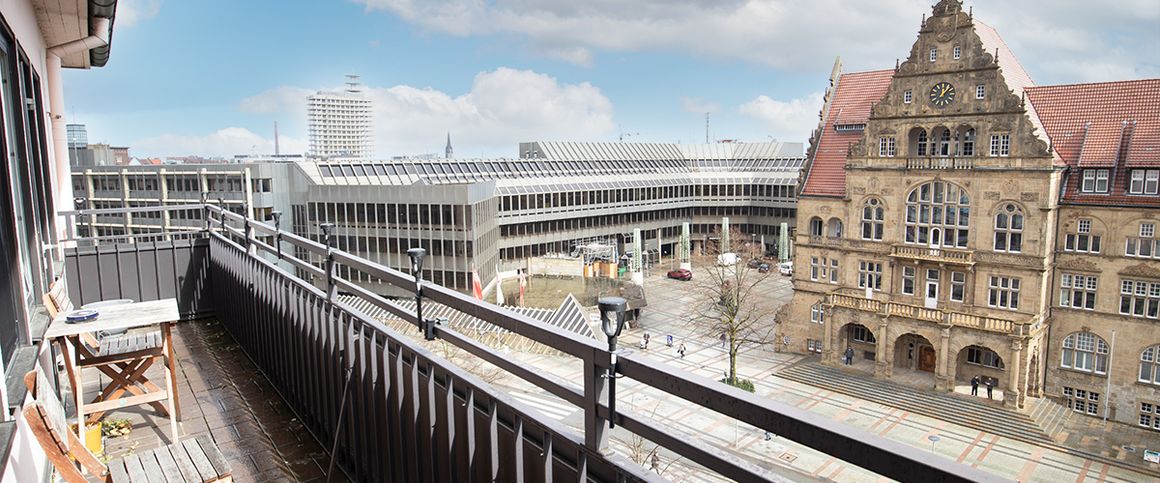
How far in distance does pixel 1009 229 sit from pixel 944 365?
6.95m

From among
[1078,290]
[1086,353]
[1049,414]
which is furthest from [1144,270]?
[1049,414]

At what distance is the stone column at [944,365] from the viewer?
3409cm

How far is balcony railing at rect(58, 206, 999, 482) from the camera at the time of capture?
2676 millimetres

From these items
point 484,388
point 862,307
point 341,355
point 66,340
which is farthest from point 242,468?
point 862,307

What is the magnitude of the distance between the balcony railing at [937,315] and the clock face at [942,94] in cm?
994

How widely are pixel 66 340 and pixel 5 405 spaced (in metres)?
3.04

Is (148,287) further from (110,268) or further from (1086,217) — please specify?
(1086,217)

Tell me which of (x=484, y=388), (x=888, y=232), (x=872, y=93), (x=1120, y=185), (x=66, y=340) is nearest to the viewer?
(x=484, y=388)

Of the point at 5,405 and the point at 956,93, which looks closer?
the point at 5,405

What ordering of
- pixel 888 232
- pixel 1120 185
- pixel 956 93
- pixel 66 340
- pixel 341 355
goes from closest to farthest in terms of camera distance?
pixel 341 355 → pixel 66 340 → pixel 1120 185 → pixel 956 93 → pixel 888 232

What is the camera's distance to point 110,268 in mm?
12656

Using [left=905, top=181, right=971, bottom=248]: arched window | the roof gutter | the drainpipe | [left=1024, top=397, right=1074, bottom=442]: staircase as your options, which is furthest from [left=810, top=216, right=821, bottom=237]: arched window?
the roof gutter

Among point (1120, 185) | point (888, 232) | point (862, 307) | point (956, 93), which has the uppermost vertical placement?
A: point (956, 93)

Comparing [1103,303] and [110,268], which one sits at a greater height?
[110,268]
